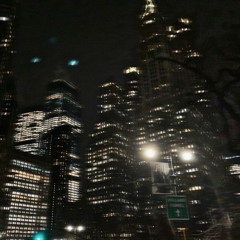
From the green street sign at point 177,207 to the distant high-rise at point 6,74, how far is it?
6463 cm

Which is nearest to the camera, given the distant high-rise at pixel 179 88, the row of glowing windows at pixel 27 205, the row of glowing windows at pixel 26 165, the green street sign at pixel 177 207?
the green street sign at pixel 177 207

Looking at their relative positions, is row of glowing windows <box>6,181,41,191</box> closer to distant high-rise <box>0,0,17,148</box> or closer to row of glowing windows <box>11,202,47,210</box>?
row of glowing windows <box>11,202,47,210</box>

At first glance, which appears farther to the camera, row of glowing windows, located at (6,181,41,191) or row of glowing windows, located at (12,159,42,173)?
row of glowing windows, located at (12,159,42,173)

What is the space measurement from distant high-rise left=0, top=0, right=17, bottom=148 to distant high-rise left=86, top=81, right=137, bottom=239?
92.4 ft

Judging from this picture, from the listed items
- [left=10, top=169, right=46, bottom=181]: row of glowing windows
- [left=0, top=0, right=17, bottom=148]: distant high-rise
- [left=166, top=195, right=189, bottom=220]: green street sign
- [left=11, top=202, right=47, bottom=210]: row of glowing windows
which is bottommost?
[left=166, top=195, right=189, bottom=220]: green street sign

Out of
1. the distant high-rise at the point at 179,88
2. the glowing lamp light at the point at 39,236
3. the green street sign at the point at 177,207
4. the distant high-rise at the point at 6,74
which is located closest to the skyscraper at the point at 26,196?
the distant high-rise at the point at 6,74

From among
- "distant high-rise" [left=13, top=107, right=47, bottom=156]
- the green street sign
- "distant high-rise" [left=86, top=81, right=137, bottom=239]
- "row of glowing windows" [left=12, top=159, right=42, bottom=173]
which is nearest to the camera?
the green street sign

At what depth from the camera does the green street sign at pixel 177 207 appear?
12.2 m

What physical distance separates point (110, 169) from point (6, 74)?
4687 centimetres

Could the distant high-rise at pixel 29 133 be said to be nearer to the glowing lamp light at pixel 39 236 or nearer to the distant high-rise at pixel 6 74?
the distant high-rise at pixel 6 74

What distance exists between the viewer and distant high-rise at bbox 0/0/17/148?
75.7 m

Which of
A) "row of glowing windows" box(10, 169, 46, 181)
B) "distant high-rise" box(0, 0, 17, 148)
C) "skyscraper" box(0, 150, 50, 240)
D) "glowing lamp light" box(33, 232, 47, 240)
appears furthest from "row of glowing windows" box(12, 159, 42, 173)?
"glowing lamp light" box(33, 232, 47, 240)

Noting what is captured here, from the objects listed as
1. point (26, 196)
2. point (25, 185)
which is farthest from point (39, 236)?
point (26, 196)

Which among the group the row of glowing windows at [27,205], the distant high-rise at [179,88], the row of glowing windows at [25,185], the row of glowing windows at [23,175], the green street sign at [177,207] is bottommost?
the green street sign at [177,207]
